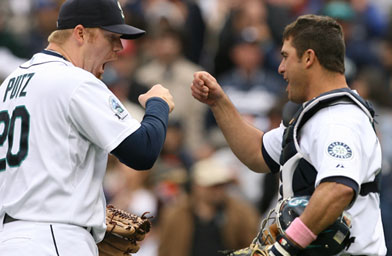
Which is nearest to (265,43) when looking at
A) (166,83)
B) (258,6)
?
(258,6)

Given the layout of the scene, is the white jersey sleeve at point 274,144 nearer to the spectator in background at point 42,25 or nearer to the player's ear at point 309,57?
the player's ear at point 309,57

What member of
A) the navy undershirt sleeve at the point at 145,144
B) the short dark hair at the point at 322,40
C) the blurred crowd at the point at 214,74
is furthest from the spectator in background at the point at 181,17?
the navy undershirt sleeve at the point at 145,144

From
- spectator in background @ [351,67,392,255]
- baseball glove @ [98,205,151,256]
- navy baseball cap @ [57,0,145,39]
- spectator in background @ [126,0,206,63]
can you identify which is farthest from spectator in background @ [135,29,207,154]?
navy baseball cap @ [57,0,145,39]

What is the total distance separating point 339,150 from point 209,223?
156 inches

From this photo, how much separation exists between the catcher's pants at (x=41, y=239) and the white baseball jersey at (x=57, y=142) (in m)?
0.04

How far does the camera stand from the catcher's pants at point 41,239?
457cm

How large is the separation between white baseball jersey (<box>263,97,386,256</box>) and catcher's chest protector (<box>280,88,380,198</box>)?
3 centimetres

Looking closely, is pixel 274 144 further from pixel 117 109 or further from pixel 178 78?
pixel 178 78

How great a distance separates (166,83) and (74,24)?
5.68 meters

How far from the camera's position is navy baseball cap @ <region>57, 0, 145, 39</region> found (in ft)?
16.4

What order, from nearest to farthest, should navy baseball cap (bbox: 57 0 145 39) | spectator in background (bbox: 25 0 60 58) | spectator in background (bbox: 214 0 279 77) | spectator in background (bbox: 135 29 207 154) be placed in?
navy baseball cap (bbox: 57 0 145 39) → spectator in background (bbox: 135 29 207 154) → spectator in background (bbox: 214 0 279 77) → spectator in background (bbox: 25 0 60 58)

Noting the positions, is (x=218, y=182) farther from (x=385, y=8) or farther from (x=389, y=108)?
(x=385, y=8)

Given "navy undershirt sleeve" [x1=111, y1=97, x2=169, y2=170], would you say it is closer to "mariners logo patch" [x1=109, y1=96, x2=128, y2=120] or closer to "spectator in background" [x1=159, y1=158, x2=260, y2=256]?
"mariners logo patch" [x1=109, y1=96, x2=128, y2=120]

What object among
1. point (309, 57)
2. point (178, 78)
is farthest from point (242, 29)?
point (309, 57)
